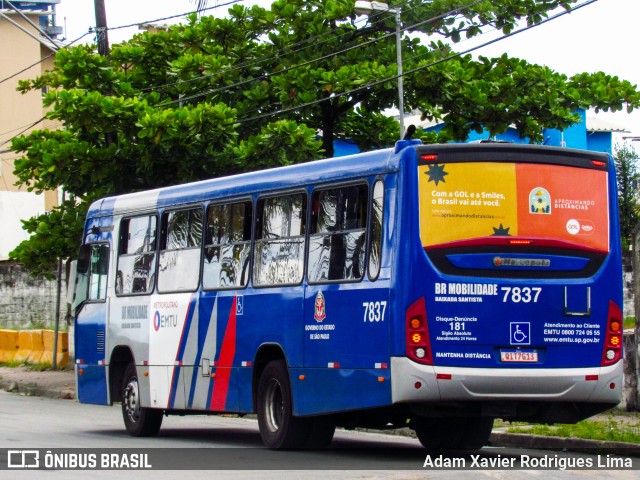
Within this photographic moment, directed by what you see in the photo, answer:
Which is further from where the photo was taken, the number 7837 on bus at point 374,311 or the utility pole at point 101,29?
the utility pole at point 101,29

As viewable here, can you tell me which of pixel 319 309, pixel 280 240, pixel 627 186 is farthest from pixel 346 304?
pixel 627 186

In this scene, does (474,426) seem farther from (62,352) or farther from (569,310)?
(62,352)

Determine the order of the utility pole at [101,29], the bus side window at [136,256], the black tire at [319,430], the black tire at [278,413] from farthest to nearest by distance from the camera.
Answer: the utility pole at [101,29] → the bus side window at [136,256] → the black tire at [319,430] → the black tire at [278,413]

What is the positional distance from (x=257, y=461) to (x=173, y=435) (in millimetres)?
4262

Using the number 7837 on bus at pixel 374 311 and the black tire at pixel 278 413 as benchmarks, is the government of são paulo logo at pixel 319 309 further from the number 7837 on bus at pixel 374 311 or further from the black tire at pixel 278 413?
the black tire at pixel 278 413

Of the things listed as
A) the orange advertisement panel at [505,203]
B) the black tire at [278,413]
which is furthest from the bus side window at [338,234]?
the black tire at [278,413]

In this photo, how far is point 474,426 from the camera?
14.2 meters

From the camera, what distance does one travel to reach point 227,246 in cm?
1504

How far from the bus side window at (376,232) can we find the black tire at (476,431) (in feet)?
8.66

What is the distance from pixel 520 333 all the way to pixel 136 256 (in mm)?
6584

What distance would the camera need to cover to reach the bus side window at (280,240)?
13742 mm

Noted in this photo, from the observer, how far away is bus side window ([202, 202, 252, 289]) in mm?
14727

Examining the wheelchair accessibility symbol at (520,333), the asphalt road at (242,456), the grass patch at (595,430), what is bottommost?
the asphalt road at (242,456)

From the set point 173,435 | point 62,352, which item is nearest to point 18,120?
point 62,352
